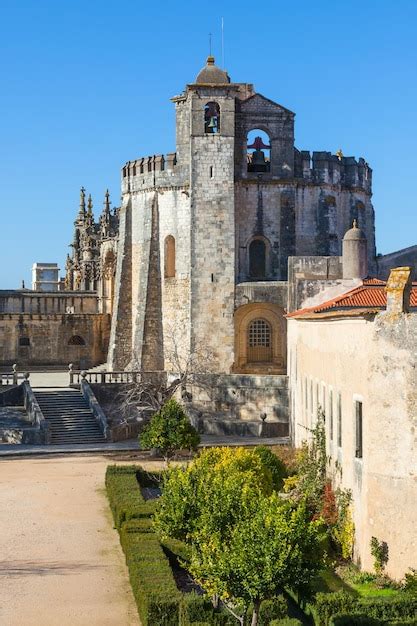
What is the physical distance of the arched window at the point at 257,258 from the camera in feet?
147

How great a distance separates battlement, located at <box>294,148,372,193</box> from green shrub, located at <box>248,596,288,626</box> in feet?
103

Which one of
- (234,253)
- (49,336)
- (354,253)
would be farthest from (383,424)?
(49,336)

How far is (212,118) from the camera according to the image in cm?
4362

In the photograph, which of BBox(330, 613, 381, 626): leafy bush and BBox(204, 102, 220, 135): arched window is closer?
BBox(330, 613, 381, 626): leafy bush

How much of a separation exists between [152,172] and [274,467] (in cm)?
2295

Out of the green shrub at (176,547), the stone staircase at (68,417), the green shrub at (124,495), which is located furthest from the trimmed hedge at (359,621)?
the stone staircase at (68,417)

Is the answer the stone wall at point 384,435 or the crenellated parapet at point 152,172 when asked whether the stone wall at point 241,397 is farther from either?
the stone wall at point 384,435

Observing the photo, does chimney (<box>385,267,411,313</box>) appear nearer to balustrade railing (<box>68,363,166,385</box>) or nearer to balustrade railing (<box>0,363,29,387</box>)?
balustrade railing (<box>68,363,166,385</box>)

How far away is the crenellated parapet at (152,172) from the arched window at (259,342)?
7774 mm

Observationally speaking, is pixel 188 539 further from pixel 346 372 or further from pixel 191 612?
pixel 346 372

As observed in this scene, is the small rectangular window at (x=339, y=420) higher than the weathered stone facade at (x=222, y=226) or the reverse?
the reverse

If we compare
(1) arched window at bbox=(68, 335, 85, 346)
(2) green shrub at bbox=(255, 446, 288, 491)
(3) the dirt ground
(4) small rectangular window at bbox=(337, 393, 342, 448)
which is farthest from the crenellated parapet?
Answer: (4) small rectangular window at bbox=(337, 393, 342, 448)

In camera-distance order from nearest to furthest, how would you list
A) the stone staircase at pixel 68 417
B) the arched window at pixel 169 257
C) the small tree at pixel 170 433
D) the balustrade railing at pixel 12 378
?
the small tree at pixel 170 433 < the stone staircase at pixel 68 417 < the balustrade railing at pixel 12 378 < the arched window at pixel 169 257

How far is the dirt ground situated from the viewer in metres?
16.8
